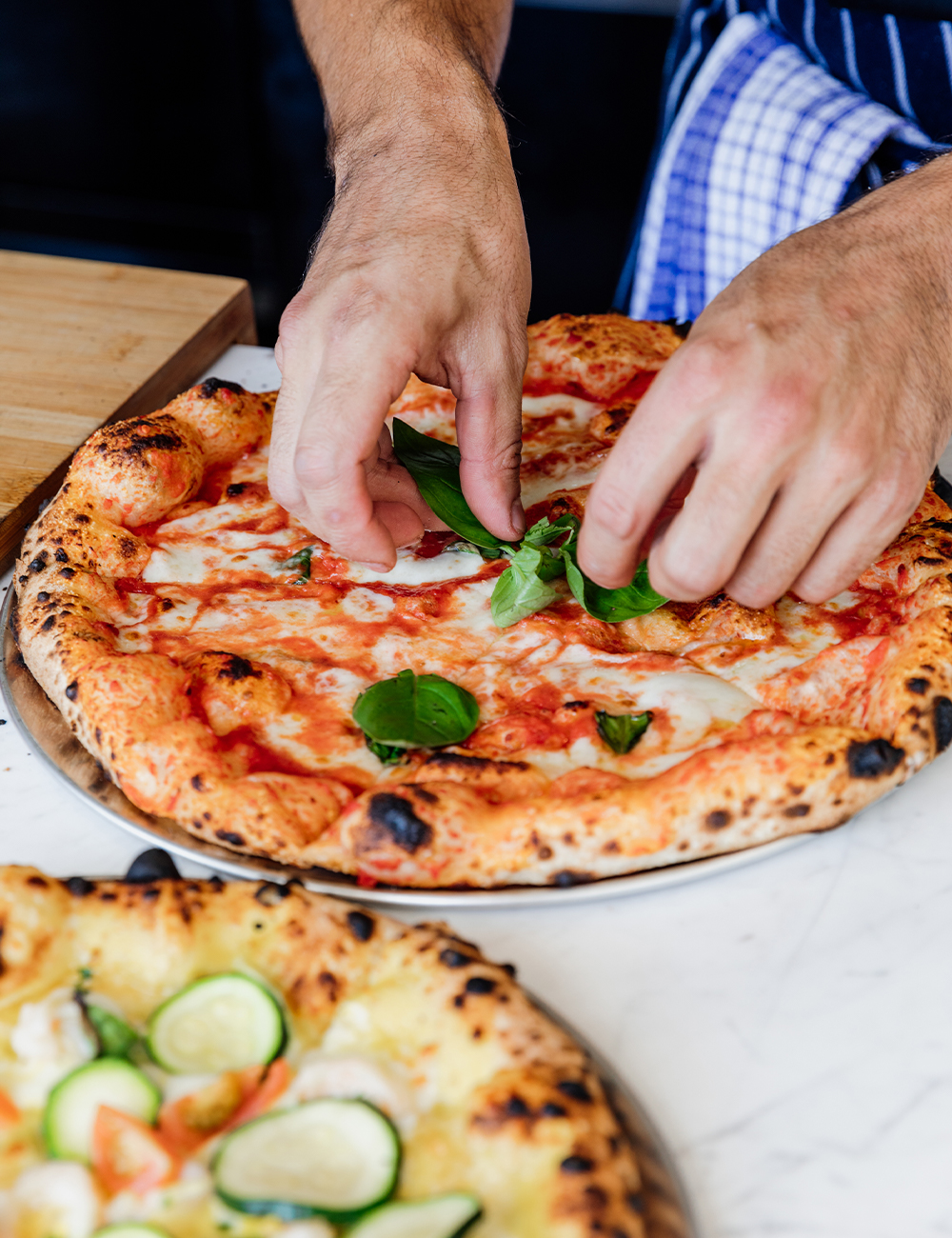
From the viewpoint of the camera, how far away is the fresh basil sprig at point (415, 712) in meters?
1.46

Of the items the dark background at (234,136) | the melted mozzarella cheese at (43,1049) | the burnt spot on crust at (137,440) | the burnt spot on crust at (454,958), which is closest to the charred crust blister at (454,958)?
the burnt spot on crust at (454,958)

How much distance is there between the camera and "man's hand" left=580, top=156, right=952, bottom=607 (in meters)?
1.27

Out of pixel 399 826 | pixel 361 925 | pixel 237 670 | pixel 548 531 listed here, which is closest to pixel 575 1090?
pixel 361 925

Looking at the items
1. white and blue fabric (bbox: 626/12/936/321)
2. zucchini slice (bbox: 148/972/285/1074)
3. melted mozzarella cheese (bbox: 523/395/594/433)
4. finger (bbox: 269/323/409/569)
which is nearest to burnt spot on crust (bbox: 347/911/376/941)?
zucchini slice (bbox: 148/972/285/1074)

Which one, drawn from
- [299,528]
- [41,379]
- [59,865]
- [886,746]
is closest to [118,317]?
[41,379]

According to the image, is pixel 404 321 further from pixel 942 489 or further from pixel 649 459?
pixel 942 489

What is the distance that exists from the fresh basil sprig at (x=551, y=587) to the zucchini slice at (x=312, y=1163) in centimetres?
83

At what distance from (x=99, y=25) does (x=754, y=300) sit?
4.79m

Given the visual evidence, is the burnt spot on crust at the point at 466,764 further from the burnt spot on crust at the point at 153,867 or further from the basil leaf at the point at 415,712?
the burnt spot on crust at the point at 153,867

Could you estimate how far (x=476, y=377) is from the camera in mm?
1671

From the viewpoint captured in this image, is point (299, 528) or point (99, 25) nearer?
point (299, 528)

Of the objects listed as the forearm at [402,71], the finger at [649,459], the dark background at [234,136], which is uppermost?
the forearm at [402,71]

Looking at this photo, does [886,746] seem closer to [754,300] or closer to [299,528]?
[754,300]

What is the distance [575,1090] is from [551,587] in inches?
34.3
